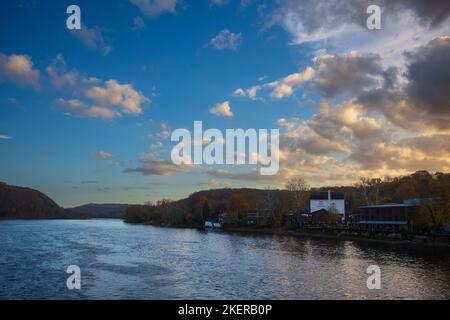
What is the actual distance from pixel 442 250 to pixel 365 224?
169 feet

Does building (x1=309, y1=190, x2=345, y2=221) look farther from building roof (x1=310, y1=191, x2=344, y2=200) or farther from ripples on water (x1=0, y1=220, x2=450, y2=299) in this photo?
ripples on water (x1=0, y1=220, x2=450, y2=299)

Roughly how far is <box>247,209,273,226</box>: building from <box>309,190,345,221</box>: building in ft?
46.4

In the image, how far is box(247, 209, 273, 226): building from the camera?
460 feet

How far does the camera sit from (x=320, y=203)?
141 meters

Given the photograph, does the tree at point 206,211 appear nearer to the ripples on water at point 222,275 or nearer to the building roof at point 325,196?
the building roof at point 325,196

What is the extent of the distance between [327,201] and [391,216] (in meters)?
40.7

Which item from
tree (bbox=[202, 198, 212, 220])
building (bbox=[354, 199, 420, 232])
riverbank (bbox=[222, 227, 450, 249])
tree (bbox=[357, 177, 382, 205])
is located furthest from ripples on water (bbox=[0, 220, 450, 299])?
tree (bbox=[202, 198, 212, 220])

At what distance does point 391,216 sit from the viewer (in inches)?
3967

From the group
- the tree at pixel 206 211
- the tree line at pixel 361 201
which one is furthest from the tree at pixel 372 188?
the tree at pixel 206 211

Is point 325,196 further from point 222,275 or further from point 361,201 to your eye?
point 222,275
